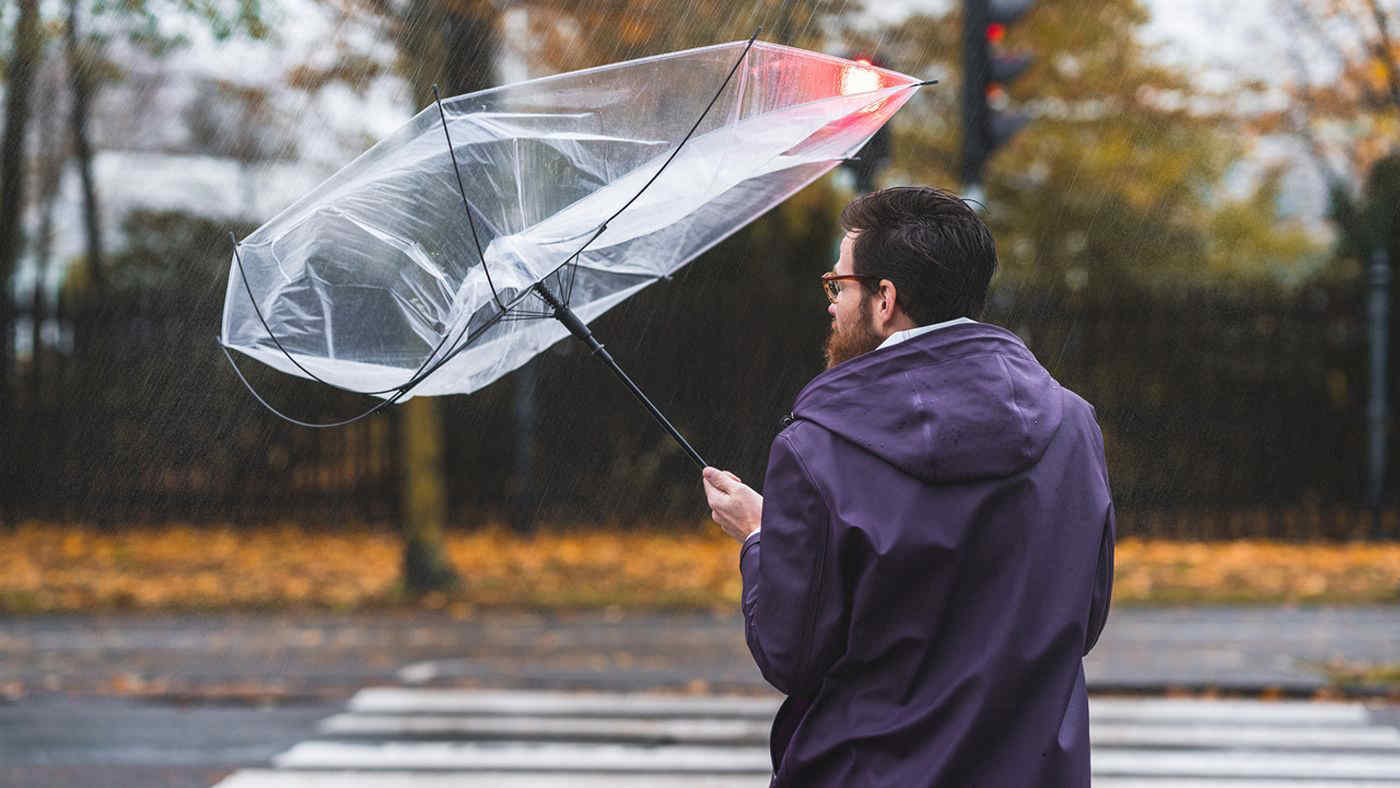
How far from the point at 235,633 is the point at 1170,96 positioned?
12.7m

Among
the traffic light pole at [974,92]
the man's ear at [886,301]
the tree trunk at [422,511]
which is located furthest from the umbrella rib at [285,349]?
the tree trunk at [422,511]

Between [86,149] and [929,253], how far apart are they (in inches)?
648

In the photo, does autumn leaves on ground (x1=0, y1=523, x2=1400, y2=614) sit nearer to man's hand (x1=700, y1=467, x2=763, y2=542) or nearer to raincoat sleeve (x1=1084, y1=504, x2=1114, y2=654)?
man's hand (x1=700, y1=467, x2=763, y2=542)

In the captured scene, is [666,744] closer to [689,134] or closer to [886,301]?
[689,134]

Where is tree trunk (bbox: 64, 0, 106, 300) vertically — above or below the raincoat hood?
above

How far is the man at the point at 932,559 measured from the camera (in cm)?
203

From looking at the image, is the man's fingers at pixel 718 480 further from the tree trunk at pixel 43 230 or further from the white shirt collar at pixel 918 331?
the tree trunk at pixel 43 230

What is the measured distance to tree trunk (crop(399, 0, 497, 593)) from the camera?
1016 cm

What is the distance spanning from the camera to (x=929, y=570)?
2029mm

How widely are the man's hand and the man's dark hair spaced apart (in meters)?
0.46

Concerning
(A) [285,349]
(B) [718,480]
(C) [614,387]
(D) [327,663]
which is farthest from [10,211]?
(B) [718,480]

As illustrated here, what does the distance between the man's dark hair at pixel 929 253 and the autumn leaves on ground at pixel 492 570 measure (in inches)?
339

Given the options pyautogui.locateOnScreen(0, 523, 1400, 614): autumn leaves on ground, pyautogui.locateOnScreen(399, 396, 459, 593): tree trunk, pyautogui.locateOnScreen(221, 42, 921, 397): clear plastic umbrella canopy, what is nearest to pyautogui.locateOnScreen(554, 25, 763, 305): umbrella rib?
pyautogui.locateOnScreen(221, 42, 921, 397): clear plastic umbrella canopy

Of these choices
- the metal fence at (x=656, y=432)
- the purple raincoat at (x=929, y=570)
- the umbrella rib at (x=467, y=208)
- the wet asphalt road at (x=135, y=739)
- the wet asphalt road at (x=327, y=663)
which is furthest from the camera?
the metal fence at (x=656, y=432)
